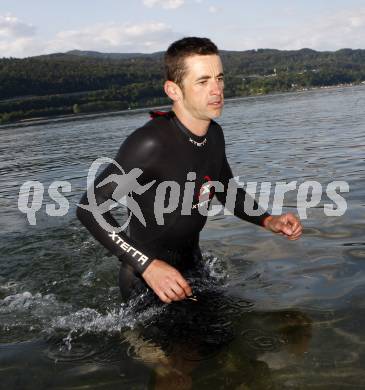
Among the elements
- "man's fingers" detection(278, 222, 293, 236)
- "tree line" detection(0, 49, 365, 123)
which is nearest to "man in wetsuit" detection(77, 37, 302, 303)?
"man's fingers" detection(278, 222, 293, 236)

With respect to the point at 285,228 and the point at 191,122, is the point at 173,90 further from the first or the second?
the point at 285,228

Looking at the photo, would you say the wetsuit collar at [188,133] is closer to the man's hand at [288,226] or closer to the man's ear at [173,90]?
the man's ear at [173,90]

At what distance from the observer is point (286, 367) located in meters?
3.88

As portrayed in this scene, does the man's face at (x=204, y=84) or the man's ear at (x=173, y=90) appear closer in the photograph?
the man's face at (x=204, y=84)

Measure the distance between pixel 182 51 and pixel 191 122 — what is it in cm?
68

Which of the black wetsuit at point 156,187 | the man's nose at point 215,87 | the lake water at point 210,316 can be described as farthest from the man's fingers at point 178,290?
the man's nose at point 215,87

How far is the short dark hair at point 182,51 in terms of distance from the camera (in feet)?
14.0

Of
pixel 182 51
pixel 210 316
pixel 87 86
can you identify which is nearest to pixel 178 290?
pixel 210 316

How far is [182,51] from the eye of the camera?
4289 mm

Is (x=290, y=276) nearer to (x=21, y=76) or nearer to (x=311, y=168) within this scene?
(x=311, y=168)

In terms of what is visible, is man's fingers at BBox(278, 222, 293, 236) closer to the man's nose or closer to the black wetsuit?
the black wetsuit

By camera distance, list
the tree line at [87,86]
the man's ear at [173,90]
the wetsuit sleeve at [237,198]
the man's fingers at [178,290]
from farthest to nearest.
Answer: the tree line at [87,86], the wetsuit sleeve at [237,198], the man's ear at [173,90], the man's fingers at [178,290]

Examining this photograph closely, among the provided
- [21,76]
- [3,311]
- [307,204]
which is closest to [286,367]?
[3,311]

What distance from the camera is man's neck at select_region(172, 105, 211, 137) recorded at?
4598mm
